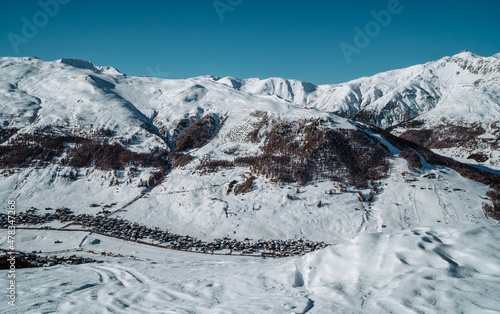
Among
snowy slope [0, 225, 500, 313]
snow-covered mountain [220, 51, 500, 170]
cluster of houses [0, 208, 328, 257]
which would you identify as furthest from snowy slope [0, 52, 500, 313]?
cluster of houses [0, 208, 328, 257]

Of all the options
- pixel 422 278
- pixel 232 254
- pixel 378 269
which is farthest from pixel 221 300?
pixel 232 254

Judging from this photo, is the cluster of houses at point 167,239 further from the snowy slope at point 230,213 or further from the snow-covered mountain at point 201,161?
the snow-covered mountain at point 201,161

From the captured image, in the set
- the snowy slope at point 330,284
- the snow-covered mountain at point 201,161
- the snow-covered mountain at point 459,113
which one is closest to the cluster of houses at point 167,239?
Result: the snow-covered mountain at point 201,161

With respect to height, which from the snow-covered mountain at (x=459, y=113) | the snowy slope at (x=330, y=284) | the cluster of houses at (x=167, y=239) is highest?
the snow-covered mountain at (x=459, y=113)

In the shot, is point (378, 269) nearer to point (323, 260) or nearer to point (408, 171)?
point (323, 260)

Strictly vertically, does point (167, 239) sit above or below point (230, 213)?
below

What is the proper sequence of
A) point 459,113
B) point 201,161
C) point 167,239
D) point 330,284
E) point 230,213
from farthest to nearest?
point 459,113 < point 201,161 < point 230,213 < point 167,239 < point 330,284

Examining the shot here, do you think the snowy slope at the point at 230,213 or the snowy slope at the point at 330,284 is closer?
the snowy slope at the point at 330,284

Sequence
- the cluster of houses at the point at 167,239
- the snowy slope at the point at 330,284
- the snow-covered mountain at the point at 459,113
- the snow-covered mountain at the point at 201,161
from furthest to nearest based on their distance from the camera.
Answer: the snow-covered mountain at the point at 459,113 → the snow-covered mountain at the point at 201,161 → the cluster of houses at the point at 167,239 → the snowy slope at the point at 330,284

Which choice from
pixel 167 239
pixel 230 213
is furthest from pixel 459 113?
pixel 167 239

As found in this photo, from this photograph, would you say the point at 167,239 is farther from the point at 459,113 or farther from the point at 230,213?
the point at 459,113
